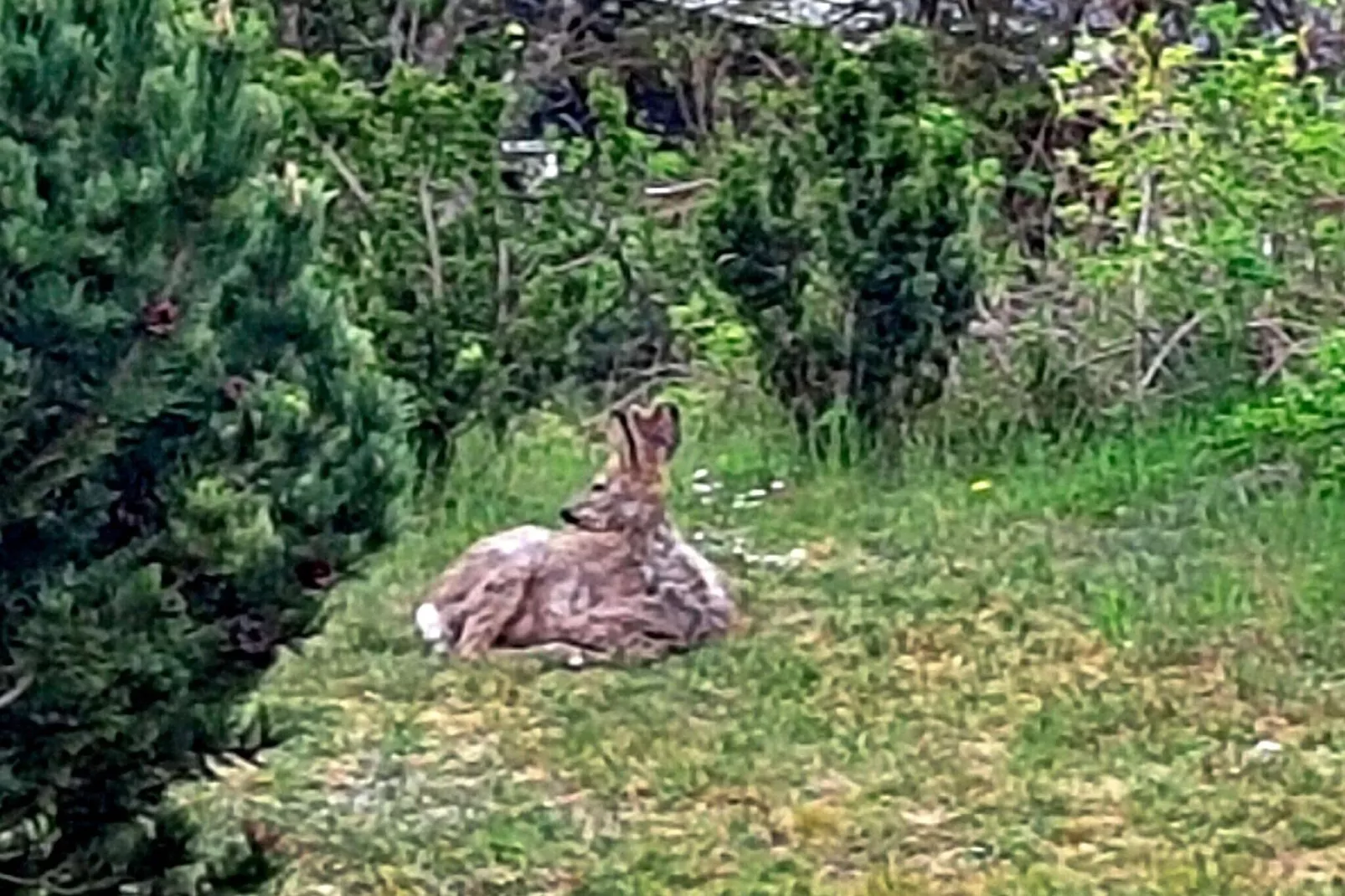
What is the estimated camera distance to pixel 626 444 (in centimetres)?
707

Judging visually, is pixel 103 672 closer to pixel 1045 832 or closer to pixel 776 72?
pixel 1045 832

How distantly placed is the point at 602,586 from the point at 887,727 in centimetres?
96

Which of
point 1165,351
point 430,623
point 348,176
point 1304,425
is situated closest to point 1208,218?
point 1165,351

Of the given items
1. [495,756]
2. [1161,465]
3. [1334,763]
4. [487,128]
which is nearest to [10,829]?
[495,756]

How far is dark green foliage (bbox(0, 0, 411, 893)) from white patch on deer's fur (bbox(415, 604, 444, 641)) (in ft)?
9.03

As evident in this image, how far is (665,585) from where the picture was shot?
22.7 feet

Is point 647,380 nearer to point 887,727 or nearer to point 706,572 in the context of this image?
point 706,572

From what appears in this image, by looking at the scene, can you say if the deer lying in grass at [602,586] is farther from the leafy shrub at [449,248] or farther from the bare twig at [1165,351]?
the bare twig at [1165,351]

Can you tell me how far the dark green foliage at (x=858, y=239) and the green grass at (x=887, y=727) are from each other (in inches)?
32.0

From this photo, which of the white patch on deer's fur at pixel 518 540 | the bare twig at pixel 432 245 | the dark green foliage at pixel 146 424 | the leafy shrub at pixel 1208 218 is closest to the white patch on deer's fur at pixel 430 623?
the white patch on deer's fur at pixel 518 540

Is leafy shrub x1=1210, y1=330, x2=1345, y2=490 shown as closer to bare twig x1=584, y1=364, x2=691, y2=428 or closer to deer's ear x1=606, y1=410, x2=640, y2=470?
bare twig x1=584, y1=364, x2=691, y2=428

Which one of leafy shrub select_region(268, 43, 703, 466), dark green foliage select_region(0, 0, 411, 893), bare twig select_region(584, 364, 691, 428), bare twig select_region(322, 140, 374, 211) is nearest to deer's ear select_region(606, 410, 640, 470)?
leafy shrub select_region(268, 43, 703, 466)

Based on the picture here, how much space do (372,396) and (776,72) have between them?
7935 millimetres

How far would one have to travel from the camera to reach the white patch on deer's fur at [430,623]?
22.8 feet
